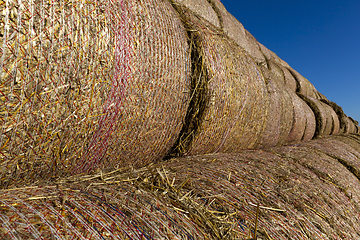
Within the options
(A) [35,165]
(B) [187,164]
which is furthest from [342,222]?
(A) [35,165]

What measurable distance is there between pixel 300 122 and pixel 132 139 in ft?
10.3

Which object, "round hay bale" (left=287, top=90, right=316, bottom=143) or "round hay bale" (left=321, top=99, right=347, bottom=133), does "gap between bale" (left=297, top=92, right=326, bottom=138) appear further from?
"round hay bale" (left=321, top=99, right=347, bottom=133)

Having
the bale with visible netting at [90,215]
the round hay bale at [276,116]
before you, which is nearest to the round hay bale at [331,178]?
the round hay bale at [276,116]

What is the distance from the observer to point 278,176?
1.69 m

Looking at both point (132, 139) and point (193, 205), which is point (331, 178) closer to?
point (193, 205)

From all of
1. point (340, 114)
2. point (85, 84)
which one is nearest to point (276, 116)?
point (85, 84)

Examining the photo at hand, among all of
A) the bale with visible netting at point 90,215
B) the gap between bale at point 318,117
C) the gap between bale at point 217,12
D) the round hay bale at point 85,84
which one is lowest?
the bale with visible netting at point 90,215

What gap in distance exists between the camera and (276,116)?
116 inches

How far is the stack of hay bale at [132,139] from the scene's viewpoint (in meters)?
0.88

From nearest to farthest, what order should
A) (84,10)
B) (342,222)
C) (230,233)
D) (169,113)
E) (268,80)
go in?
(230,233), (84,10), (342,222), (169,113), (268,80)

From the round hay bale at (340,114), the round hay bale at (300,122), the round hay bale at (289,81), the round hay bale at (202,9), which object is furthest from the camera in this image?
the round hay bale at (340,114)

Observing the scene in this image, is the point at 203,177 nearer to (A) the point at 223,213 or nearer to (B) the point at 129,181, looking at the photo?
(A) the point at 223,213

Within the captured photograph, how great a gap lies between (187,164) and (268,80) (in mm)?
1725

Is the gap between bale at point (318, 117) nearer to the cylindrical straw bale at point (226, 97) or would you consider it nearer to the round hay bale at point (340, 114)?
the round hay bale at point (340, 114)
